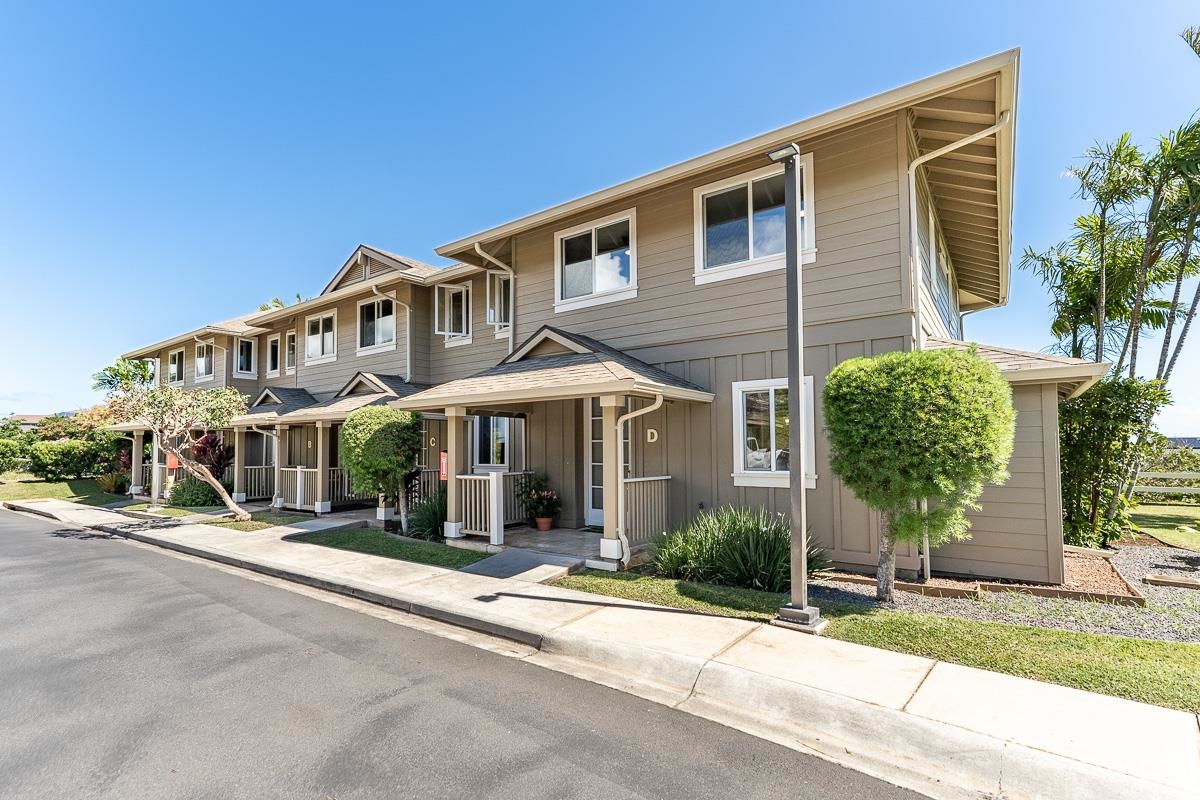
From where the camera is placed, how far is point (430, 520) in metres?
10.8

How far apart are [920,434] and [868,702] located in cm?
277

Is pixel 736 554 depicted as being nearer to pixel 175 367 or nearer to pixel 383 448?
pixel 383 448

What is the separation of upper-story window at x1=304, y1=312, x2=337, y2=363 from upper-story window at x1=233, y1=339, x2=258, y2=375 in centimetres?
445

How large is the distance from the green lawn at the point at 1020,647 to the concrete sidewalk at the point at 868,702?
0.73ft

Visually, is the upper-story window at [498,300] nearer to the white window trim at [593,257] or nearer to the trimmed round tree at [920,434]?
the white window trim at [593,257]

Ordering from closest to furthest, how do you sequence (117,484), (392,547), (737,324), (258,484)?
(737,324)
(392,547)
(258,484)
(117,484)

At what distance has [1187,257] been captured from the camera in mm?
11188

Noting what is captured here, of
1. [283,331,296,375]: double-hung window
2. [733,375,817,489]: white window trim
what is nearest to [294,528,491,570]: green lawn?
[733,375,817,489]: white window trim

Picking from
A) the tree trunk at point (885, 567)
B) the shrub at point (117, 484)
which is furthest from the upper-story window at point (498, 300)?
the shrub at point (117, 484)

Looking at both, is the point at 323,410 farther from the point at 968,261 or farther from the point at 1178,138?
the point at 1178,138

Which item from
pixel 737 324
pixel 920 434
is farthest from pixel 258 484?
pixel 920 434

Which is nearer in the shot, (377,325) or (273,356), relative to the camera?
(377,325)

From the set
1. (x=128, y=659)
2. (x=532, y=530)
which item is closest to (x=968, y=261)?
(x=532, y=530)

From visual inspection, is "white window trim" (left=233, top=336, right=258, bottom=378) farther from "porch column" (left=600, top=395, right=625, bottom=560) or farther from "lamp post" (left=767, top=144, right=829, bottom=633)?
"lamp post" (left=767, top=144, right=829, bottom=633)
